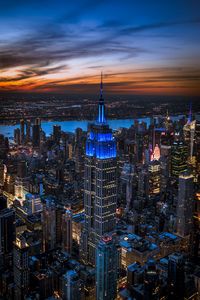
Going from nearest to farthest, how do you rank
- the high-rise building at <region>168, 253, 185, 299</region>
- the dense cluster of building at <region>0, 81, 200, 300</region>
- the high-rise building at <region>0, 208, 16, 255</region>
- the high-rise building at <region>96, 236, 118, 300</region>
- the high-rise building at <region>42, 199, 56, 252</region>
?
the high-rise building at <region>168, 253, 185, 299</region>, the high-rise building at <region>96, 236, 118, 300</region>, the dense cluster of building at <region>0, 81, 200, 300</region>, the high-rise building at <region>0, 208, 16, 255</region>, the high-rise building at <region>42, 199, 56, 252</region>

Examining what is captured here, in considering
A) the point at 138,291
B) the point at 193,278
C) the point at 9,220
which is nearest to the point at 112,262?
the point at 138,291

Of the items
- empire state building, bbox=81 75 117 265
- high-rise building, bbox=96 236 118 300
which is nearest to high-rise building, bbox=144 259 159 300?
high-rise building, bbox=96 236 118 300

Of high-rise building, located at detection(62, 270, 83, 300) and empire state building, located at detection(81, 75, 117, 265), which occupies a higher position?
empire state building, located at detection(81, 75, 117, 265)

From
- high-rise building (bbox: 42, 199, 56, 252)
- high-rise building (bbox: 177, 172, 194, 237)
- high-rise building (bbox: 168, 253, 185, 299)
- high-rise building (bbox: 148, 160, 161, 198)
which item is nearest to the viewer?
high-rise building (bbox: 168, 253, 185, 299)

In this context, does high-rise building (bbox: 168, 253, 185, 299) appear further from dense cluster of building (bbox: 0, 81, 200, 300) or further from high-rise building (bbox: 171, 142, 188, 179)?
high-rise building (bbox: 171, 142, 188, 179)

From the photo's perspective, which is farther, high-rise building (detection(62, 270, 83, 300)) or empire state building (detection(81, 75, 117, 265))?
empire state building (detection(81, 75, 117, 265))

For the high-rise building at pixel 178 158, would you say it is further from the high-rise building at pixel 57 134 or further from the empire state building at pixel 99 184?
the empire state building at pixel 99 184

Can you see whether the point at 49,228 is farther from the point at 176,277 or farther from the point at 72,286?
the point at 176,277
